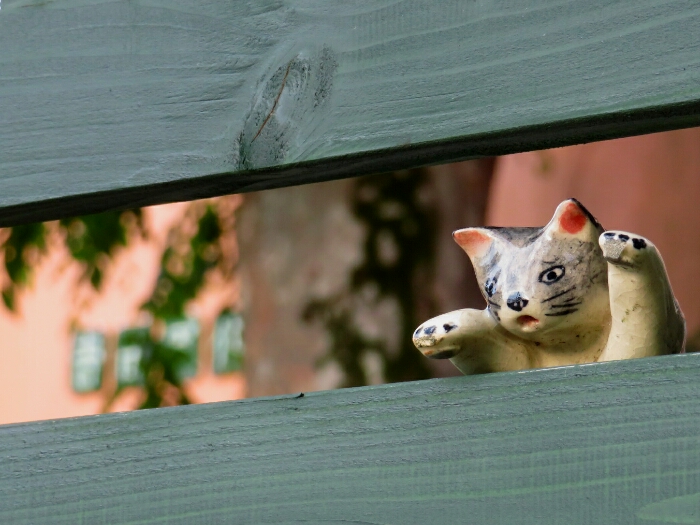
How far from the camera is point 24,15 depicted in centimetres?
86

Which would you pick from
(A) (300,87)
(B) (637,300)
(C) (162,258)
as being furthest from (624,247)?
(C) (162,258)

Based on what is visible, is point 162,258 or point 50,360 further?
point 50,360

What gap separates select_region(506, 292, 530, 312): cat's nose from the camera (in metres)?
0.85

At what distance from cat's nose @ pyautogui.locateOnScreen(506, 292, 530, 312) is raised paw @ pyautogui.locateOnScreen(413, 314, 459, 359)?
73 millimetres

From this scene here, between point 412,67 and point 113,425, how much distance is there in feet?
1.19

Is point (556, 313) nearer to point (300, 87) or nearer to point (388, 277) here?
point (300, 87)

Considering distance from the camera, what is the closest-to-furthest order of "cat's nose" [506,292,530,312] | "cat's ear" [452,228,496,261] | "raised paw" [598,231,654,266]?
"raised paw" [598,231,654,266]
"cat's nose" [506,292,530,312]
"cat's ear" [452,228,496,261]

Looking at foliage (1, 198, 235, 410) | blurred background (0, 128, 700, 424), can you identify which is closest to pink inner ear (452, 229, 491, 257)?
blurred background (0, 128, 700, 424)

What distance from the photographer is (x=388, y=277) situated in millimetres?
2404

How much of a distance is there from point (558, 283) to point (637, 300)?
0.10 m

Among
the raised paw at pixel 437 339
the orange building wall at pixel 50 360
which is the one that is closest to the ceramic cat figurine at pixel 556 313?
the raised paw at pixel 437 339

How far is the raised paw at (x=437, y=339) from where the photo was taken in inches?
31.1

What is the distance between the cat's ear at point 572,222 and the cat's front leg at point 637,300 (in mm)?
99

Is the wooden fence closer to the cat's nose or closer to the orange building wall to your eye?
the cat's nose
